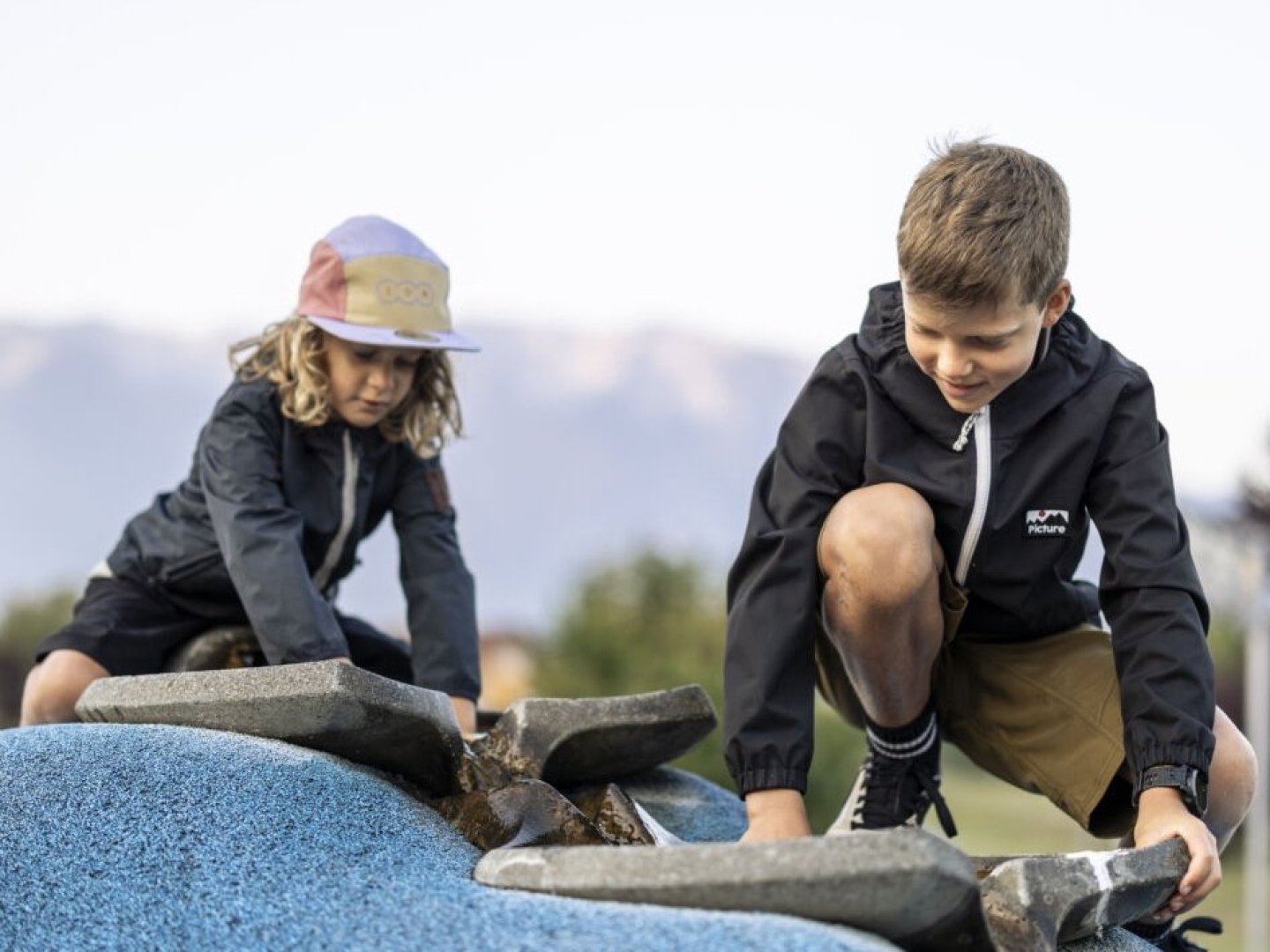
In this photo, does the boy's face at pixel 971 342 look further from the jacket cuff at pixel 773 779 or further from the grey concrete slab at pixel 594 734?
the grey concrete slab at pixel 594 734

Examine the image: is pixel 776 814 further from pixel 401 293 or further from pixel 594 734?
pixel 401 293

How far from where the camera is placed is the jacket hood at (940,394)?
122 inches

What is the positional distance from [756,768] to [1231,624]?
1854 cm

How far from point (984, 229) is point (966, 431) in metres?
0.41

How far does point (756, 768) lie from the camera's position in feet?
9.48

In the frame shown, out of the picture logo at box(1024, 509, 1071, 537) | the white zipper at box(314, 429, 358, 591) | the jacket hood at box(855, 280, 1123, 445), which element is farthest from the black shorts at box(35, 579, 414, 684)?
the picture logo at box(1024, 509, 1071, 537)

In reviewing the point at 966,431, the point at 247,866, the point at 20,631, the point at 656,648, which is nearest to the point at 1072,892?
the point at 966,431

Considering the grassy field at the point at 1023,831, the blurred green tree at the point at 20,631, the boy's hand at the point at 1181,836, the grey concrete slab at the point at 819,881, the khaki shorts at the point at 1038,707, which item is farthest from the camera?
the blurred green tree at the point at 20,631

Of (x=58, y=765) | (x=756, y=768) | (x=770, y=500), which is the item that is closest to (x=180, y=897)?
(x=58, y=765)

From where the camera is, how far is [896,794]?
11.3 ft

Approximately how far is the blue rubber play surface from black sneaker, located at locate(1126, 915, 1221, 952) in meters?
1.23

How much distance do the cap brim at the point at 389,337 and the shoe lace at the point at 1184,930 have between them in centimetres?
212

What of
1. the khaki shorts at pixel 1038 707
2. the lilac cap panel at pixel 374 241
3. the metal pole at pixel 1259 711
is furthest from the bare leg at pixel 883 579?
the metal pole at pixel 1259 711

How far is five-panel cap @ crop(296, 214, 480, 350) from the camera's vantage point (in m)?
4.07
